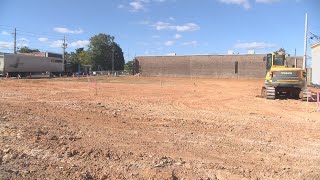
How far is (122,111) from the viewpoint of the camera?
51.5 feet

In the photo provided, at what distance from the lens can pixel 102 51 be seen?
128 metres

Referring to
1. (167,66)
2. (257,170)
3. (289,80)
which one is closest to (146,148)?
(257,170)

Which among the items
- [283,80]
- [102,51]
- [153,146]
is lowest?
[153,146]

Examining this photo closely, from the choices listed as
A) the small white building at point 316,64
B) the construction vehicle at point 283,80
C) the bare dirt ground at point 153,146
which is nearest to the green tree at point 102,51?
the small white building at point 316,64

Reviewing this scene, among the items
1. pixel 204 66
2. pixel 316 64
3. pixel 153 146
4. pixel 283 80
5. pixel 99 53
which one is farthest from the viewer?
pixel 99 53

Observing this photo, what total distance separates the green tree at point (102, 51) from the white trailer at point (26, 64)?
163 feet

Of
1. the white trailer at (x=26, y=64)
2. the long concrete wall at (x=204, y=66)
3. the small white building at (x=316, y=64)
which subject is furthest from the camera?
the long concrete wall at (x=204, y=66)

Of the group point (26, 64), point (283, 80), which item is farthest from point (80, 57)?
point (283, 80)

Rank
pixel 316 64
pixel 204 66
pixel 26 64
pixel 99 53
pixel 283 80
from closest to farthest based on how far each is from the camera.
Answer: pixel 283 80 < pixel 316 64 < pixel 26 64 < pixel 204 66 < pixel 99 53

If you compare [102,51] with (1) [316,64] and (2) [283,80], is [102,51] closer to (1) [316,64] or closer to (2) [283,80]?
(1) [316,64]

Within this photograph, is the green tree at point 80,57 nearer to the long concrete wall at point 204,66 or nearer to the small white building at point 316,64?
the long concrete wall at point 204,66

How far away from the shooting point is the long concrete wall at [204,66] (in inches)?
3342

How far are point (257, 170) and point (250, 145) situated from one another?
2.14m

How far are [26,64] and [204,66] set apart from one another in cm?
4469
